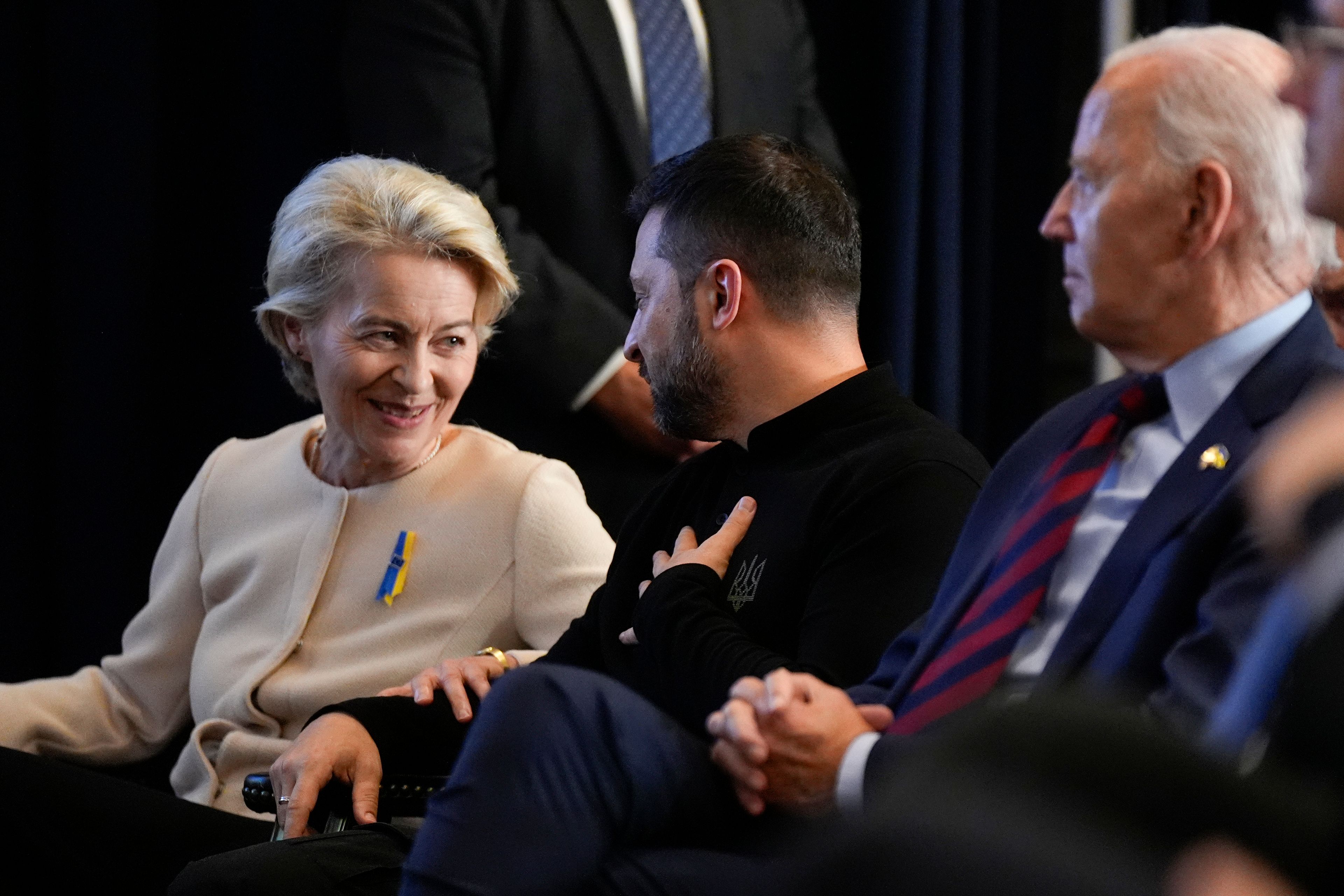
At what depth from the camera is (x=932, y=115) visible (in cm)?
309

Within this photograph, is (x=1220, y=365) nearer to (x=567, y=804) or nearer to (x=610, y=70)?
(x=567, y=804)

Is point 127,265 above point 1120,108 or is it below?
below

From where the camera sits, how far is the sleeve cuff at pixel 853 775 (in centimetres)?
130

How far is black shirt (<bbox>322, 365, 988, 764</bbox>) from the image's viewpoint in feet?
4.96

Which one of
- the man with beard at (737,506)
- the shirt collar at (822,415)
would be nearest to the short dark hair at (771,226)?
the man with beard at (737,506)

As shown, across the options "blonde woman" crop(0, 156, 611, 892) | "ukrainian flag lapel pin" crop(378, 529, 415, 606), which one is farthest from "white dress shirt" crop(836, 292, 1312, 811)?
"ukrainian flag lapel pin" crop(378, 529, 415, 606)

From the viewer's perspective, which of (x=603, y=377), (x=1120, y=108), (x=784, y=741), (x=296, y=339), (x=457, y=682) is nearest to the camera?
(x=784, y=741)

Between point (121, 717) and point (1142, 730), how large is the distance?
181cm

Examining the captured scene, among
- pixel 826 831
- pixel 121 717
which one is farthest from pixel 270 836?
pixel 826 831

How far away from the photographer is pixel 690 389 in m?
1.82

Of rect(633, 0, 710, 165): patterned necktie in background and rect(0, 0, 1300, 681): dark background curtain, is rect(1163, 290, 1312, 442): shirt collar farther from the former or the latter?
rect(0, 0, 1300, 681): dark background curtain

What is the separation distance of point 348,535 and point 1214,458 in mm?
1238

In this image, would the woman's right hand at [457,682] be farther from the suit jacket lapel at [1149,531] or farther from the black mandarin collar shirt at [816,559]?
the suit jacket lapel at [1149,531]

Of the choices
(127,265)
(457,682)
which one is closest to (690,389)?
(457,682)
